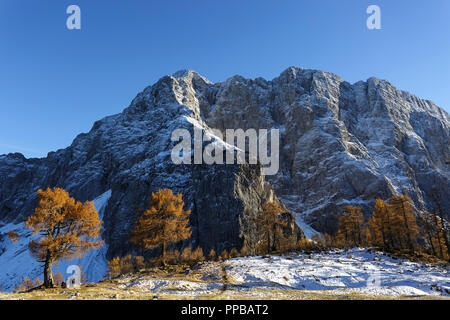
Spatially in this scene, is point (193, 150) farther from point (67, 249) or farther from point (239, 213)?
point (67, 249)

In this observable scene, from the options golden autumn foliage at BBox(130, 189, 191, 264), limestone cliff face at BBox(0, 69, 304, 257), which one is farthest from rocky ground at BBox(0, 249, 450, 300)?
limestone cliff face at BBox(0, 69, 304, 257)

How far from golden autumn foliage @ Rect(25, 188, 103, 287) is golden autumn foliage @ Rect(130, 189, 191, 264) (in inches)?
304

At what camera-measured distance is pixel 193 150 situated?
138875 mm

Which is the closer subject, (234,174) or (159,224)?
(159,224)

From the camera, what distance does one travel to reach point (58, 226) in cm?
2248

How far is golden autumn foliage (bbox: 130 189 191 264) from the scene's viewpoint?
31.0 meters

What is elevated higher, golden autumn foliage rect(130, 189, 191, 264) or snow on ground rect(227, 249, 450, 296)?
golden autumn foliage rect(130, 189, 191, 264)

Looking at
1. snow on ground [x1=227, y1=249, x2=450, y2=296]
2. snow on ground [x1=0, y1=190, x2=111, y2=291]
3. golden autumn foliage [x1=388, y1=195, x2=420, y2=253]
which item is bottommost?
snow on ground [x1=0, y1=190, x2=111, y2=291]

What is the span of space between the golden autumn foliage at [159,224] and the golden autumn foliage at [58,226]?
771 centimetres

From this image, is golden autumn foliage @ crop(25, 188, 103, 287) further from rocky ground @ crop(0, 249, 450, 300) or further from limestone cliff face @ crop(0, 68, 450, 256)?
limestone cliff face @ crop(0, 68, 450, 256)

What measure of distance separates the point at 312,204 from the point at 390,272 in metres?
146

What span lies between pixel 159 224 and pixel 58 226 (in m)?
11.5

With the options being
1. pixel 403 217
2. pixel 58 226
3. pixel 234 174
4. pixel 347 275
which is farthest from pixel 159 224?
pixel 234 174

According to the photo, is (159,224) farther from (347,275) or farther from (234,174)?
(234,174)
